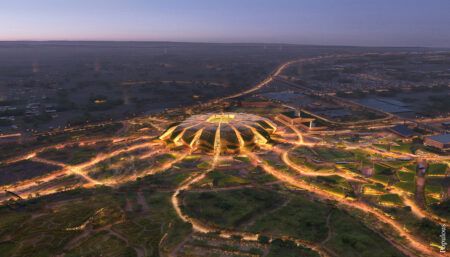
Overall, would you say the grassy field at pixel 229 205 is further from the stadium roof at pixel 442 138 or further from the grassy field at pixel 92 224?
the stadium roof at pixel 442 138

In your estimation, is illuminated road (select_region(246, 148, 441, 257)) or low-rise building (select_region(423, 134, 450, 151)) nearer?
illuminated road (select_region(246, 148, 441, 257))

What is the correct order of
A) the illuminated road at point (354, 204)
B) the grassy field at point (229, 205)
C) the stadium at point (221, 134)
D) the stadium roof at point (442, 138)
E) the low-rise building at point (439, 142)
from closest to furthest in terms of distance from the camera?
the illuminated road at point (354, 204)
the grassy field at point (229, 205)
the stadium at point (221, 134)
the low-rise building at point (439, 142)
the stadium roof at point (442, 138)

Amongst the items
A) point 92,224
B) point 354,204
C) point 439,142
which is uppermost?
point 439,142

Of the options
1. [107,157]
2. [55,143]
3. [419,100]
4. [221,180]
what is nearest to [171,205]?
[221,180]

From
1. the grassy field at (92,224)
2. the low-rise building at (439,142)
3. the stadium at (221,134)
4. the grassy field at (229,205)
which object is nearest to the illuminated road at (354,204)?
the stadium at (221,134)

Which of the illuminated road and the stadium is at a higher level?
the stadium

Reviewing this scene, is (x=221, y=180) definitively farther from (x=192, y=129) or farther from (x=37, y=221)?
(x=37, y=221)

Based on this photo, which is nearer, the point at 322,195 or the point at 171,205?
the point at 171,205

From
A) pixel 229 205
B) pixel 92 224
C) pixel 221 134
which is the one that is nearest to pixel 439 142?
pixel 221 134

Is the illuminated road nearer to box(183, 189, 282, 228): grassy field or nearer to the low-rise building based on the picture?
box(183, 189, 282, 228): grassy field

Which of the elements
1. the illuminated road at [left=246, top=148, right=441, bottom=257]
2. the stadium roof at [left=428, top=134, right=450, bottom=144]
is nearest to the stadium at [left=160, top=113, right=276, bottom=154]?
the illuminated road at [left=246, top=148, right=441, bottom=257]

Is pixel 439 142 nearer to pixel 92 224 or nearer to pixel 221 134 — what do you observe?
pixel 221 134
